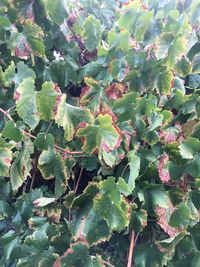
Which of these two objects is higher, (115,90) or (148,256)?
(115,90)

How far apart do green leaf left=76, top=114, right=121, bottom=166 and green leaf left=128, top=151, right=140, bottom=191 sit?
51 mm

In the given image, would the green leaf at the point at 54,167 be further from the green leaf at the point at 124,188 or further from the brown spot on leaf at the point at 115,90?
the brown spot on leaf at the point at 115,90

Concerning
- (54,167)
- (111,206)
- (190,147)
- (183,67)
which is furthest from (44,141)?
(183,67)

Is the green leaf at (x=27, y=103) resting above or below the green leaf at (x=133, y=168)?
above

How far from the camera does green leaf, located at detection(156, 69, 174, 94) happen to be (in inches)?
Answer: 42.4

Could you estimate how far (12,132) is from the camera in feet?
2.93

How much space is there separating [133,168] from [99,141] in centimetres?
10

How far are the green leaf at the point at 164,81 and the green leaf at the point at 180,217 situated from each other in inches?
13.5

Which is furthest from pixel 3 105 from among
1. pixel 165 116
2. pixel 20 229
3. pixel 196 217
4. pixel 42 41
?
pixel 196 217

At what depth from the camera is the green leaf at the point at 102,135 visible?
0.90 m

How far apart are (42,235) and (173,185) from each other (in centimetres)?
33

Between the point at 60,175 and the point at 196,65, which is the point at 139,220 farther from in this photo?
the point at 196,65

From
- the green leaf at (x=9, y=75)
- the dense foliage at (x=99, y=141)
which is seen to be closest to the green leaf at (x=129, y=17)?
the dense foliage at (x=99, y=141)

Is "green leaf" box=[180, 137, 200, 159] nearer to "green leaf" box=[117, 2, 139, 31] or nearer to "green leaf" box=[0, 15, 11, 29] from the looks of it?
"green leaf" box=[117, 2, 139, 31]
